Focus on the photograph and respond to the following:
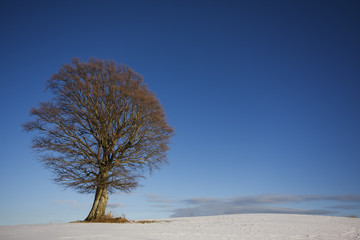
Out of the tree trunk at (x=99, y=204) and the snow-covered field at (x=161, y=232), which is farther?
the tree trunk at (x=99, y=204)

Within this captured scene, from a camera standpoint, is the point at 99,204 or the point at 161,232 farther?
the point at 99,204

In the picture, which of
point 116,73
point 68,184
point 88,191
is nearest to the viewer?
point 68,184

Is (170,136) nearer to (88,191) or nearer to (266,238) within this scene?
(88,191)

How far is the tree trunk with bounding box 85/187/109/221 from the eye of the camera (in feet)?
55.7

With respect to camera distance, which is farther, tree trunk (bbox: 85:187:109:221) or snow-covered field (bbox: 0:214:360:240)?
tree trunk (bbox: 85:187:109:221)

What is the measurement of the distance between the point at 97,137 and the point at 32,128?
4.14m

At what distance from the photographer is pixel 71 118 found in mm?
17219

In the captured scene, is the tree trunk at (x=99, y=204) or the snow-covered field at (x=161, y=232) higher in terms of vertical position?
the tree trunk at (x=99, y=204)

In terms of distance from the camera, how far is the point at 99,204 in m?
17.1

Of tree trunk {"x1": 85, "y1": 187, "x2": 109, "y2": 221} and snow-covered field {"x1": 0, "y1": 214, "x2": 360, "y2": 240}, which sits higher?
tree trunk {"x1": 85, "y1": 187, "x2": 109, "y2": 221}

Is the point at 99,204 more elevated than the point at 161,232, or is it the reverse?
the point at 99,204

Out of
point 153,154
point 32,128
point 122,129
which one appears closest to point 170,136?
point 153,154

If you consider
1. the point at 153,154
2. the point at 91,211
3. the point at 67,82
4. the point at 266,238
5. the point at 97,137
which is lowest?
the point at 266,238

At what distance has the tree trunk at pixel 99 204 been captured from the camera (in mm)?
16969
